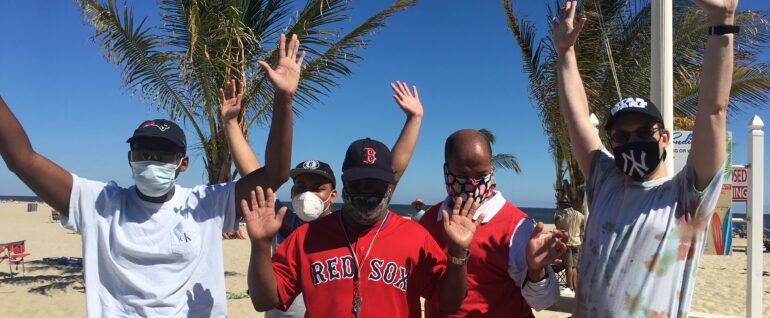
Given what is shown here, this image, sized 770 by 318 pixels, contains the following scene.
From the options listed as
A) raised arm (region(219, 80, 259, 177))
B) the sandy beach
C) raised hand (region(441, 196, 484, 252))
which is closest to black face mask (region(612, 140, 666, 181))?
raised hand (region(441, 196, 484, 252))

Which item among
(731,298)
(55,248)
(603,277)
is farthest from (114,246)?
(55,248)

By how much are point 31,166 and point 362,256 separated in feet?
5.06

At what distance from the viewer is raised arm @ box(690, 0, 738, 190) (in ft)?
6.70

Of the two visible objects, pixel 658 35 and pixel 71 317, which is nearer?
pixel 658 35

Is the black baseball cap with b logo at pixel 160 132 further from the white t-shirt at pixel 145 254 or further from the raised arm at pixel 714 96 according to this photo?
the raised arm at pixel 714 96

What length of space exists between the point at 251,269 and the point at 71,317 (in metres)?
8.05

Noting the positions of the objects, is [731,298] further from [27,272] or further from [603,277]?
[27,272]

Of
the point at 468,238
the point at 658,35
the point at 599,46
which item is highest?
the point at 599,46

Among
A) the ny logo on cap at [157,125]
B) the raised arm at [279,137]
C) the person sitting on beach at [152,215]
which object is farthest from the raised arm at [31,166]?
the raised arm at [279,137]

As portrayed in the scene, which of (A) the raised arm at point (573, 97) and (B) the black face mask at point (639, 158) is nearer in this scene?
(B) the black face mask at point (639, 158)

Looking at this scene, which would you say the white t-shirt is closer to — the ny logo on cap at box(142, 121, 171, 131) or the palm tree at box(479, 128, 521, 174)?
the ny logo on cap at box(142, 121, 171, 131)

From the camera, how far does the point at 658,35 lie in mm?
4375

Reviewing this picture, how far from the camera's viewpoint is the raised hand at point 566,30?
113 inches

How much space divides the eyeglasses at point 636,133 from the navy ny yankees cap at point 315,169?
6.14 ft
